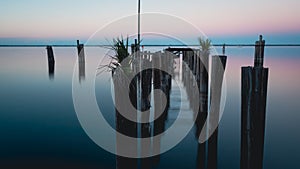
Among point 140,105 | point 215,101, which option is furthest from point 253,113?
point 140,105

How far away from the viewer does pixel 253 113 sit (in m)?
3.44

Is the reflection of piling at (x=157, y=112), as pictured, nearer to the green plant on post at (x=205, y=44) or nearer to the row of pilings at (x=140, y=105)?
the row of pilings at (x=140, y=105)

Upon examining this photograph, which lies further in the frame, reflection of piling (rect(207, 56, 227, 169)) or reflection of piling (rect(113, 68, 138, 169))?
reflection of piling (rect(207, 56, 227, 169))

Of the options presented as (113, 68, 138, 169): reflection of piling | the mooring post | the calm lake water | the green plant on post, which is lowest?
the calm lake water

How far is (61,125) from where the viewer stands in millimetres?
7984

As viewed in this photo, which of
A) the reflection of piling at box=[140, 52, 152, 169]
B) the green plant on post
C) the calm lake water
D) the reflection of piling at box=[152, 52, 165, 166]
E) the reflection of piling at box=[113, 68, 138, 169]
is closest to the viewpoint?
the reflection of piling at box=[113, 68, 138, 169]

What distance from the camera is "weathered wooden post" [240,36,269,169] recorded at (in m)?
3.31

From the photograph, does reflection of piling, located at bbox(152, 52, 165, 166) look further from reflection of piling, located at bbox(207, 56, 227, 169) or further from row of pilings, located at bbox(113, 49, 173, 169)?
reflection of piling, located at bbox(207, 56, 227, 169)

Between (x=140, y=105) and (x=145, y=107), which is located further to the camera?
(x=140, y=105)

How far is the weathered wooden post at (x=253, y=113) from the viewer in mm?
3314

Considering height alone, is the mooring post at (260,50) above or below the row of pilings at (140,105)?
above

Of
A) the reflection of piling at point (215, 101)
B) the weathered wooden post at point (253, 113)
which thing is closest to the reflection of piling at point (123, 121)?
the weathered wooden post at point (253, 113)

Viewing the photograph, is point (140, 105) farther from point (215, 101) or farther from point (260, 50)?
point (260, 50)

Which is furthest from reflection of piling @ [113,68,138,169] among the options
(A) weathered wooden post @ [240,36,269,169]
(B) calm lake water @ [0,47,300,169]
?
(A) weathered wooden post @ [240,36,269,169]
